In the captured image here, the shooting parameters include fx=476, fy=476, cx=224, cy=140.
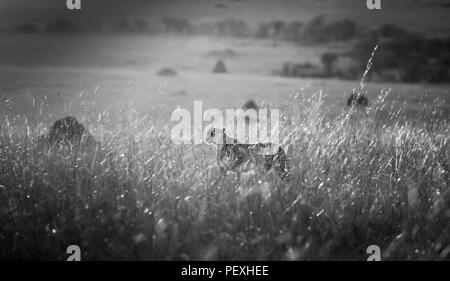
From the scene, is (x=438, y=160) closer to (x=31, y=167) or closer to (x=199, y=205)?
(x=199, y=205)

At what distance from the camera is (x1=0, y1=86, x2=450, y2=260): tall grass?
2797 millimetres

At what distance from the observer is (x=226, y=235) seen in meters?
2.72

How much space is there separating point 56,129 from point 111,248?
6.03ft

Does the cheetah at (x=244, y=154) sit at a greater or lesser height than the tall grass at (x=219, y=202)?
greater

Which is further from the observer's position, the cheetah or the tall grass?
the cheetah

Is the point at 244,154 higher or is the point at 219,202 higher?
the point at 244,154

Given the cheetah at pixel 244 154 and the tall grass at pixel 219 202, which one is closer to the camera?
the tall grass at pixel 219 202

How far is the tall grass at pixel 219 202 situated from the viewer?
2797 mm

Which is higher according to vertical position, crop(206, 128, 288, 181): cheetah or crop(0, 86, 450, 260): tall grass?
crop(206, 128, 288, 181): cheetah

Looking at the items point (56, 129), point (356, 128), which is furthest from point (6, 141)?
point (356, 128)

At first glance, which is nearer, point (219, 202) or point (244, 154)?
point (219, 202)

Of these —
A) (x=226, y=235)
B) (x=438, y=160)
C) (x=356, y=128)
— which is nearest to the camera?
(x=226, y=235)

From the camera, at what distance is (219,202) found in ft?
10.1
